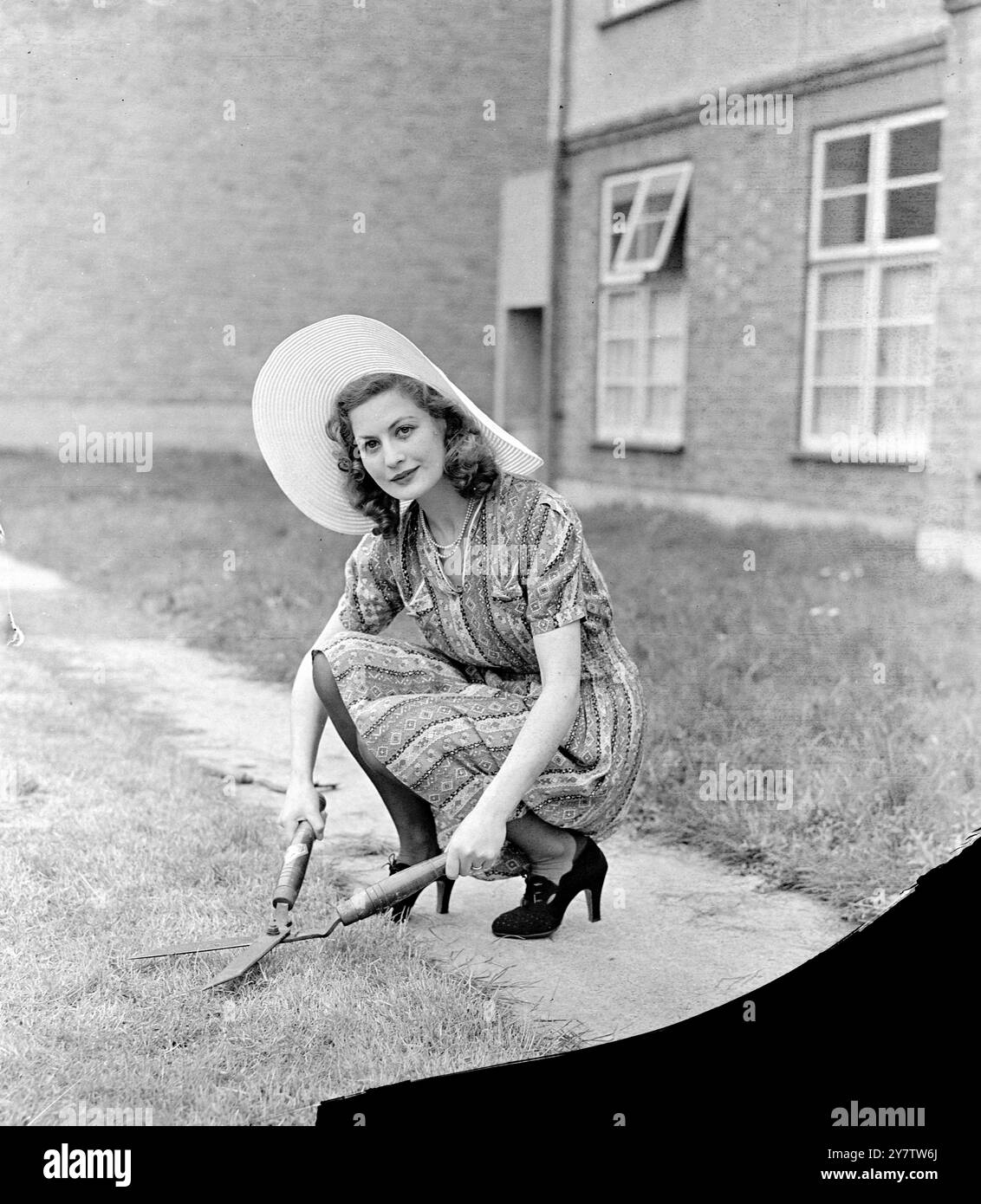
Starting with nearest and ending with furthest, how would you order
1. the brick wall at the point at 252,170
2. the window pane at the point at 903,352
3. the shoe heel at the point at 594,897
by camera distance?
the brick wall at the point at 252,170
the shoe heel at the point at 594,897
the window pane at the point at 903,352

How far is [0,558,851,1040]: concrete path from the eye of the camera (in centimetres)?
188

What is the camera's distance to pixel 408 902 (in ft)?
6.75

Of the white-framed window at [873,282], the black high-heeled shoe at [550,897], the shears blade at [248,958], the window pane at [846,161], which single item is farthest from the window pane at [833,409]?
the shears blade at [248,958]

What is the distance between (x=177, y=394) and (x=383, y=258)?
1.91 feet

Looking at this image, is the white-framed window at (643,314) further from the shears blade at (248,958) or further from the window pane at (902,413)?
the shears blade at (248,958)

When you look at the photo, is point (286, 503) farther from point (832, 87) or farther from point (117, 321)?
point (832, 87)

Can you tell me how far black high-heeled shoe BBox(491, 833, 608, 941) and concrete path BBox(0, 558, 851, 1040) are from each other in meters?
0.02

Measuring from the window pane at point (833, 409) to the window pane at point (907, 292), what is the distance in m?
0.16

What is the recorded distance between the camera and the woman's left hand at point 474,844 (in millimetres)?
1731

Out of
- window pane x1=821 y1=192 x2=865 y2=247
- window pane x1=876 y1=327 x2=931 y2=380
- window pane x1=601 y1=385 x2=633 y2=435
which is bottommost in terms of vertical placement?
window pane x1=601 y1=385 x2=633 y2=435

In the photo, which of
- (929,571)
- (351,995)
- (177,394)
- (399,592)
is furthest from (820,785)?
(177,394)

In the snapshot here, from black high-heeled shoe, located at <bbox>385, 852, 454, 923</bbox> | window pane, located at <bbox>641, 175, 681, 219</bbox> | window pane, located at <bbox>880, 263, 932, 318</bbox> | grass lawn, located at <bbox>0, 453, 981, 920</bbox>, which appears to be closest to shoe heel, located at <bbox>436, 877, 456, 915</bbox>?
black high-heeled shoe, located at <bbox>385, 852, 454, 923</bbox>

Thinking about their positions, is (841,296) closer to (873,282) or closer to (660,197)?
(873,282)

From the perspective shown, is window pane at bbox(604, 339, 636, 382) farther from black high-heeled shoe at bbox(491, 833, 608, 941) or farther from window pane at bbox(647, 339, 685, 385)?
→ black high-heeled shoe at bbox(491, 833, 608, 941)
